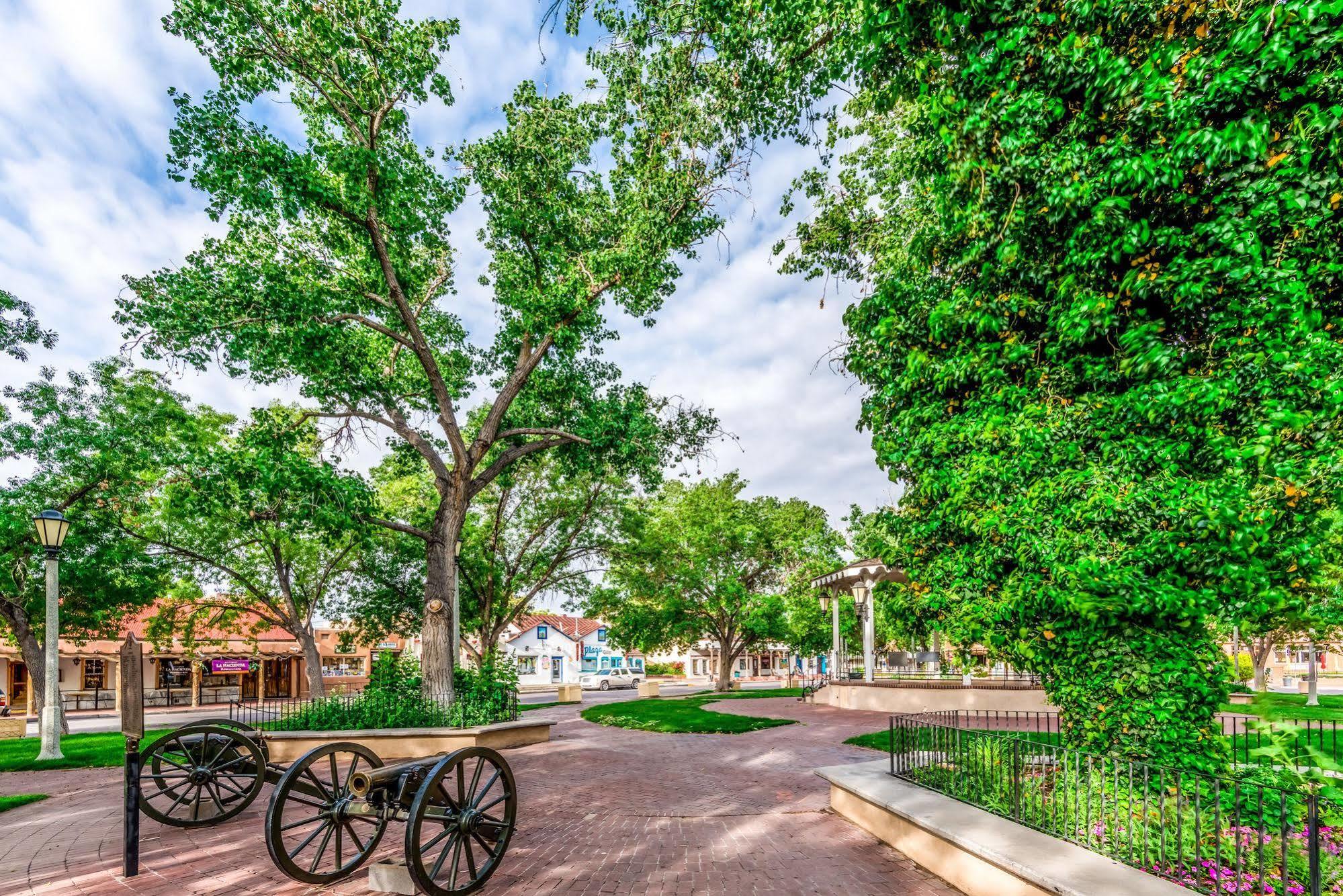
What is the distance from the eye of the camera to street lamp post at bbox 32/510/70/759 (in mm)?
12242

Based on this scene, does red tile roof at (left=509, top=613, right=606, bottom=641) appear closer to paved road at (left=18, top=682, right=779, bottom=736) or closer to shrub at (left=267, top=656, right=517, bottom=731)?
paved road at (left=18, top=682, right=779, bottom=736)

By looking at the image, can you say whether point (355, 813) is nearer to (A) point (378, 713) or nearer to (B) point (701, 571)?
(A) point (378, 713)

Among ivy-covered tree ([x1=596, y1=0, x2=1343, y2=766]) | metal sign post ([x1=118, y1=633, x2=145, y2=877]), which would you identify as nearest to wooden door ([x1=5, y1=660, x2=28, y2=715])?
metal sign post ([x1=118, y1=633, x2=145, y2=877])

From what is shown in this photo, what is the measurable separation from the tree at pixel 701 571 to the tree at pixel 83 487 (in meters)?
14.8

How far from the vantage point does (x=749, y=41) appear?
29.8ft

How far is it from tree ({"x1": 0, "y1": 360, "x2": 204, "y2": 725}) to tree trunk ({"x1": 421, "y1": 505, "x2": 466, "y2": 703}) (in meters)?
9.38

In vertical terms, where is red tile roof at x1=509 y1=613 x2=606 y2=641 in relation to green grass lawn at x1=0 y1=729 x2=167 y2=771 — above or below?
below

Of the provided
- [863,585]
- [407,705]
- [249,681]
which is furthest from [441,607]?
[249,681]

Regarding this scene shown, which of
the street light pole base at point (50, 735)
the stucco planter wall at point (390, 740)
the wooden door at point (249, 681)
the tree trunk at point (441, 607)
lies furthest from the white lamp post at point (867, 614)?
the wooden door at point (249, 681)

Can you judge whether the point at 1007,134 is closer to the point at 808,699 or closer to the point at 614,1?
the point at 614,1

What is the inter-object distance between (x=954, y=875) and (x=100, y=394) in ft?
75.3

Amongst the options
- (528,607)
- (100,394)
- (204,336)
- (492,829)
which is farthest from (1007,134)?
(528,607)

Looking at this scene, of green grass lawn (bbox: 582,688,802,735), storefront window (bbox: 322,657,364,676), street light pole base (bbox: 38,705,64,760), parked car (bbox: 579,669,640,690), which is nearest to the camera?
street light pole base (bbox: 38,705,64,760)

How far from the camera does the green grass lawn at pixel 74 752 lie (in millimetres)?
12523
